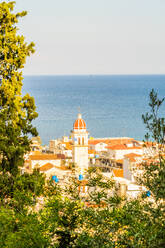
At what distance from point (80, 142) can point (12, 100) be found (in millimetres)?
29535

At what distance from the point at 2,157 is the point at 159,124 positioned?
586cm

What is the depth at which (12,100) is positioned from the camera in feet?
37.6

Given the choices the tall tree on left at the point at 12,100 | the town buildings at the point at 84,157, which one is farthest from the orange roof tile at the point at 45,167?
the tall tree on left at the point at 12,100

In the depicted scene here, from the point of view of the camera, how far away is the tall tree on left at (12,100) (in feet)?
37.2

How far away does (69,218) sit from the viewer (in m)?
8.27

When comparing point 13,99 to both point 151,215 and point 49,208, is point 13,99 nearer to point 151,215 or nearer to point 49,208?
point 49,208

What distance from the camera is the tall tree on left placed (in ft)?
37.2

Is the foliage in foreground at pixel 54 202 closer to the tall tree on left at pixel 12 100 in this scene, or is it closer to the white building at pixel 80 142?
the tall tree on left at pixel 12 100

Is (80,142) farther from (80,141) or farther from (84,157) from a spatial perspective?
(84,157)

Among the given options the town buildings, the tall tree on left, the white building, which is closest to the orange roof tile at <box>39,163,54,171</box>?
the town buildings

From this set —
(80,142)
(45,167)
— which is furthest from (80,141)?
(45,167)

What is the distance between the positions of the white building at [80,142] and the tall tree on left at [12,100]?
2805 centimetres

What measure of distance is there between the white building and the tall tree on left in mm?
28049

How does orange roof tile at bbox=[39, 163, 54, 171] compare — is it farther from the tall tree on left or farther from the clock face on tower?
the tall tree on left
